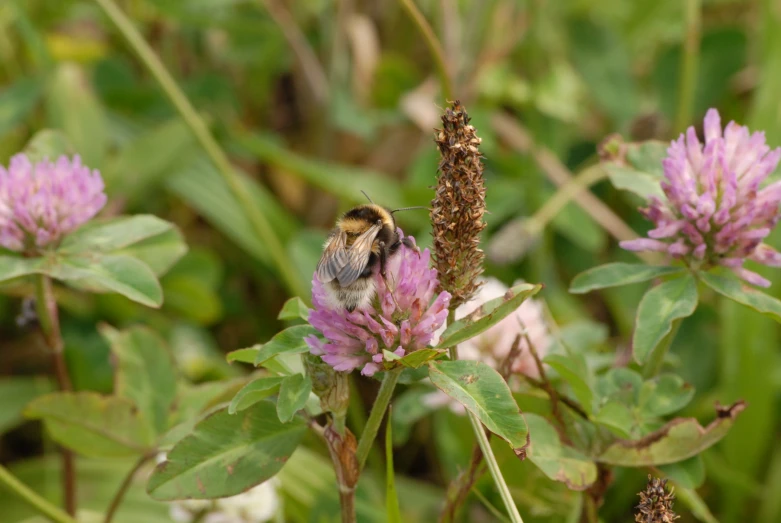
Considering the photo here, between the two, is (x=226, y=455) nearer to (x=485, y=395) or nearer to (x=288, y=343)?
(x=288, y=343)

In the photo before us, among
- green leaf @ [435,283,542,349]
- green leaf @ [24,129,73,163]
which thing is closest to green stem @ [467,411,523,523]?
green leaf @ [435,283,542,349]

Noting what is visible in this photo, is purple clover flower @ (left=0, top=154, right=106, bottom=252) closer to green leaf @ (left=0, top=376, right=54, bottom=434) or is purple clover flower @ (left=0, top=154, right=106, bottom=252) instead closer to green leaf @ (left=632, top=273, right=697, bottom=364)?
green leaf @ (left=632, top=273, right=697, bottom=364)

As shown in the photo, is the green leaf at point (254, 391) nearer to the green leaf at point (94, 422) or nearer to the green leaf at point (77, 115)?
the green leaf at point (94, 422)

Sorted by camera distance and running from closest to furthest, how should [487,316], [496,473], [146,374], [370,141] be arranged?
[487,316]
[496,473]
[146,374]
[370,141]

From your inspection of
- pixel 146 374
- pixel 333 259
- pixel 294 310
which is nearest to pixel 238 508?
pixel 146 374

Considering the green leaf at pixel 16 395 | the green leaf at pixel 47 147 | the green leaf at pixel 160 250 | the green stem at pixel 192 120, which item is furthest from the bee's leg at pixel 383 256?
the green leaf at pixel 16 395
